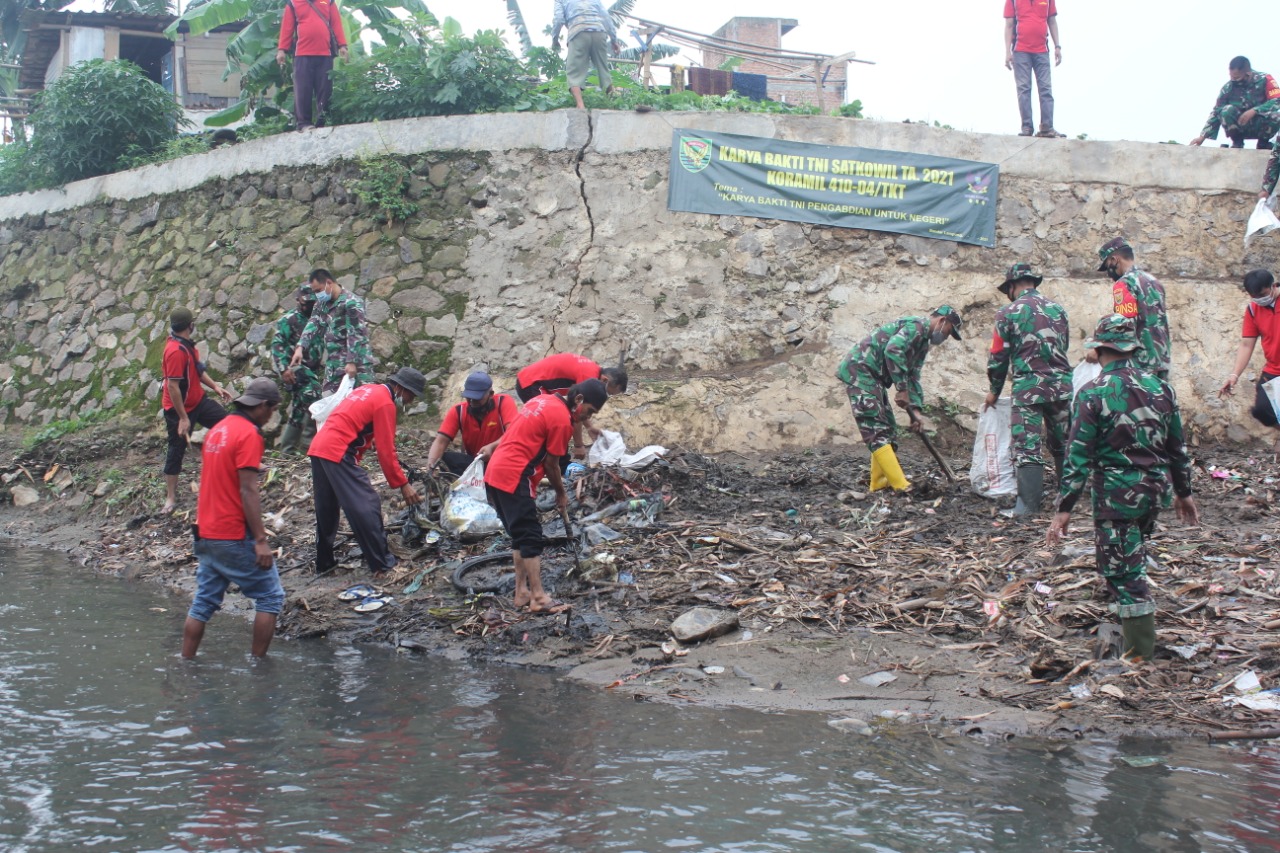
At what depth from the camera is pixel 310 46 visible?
1205 cm

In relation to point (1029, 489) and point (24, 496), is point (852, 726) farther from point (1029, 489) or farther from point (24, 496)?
point (24, 496)

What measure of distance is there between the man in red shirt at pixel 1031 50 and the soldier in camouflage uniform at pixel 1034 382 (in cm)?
415

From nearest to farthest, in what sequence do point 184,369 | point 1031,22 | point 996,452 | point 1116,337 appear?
1. point 1116,337
2. point 996,452
3. point 184,369
4. point 1031,22

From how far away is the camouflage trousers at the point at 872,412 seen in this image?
345 inches

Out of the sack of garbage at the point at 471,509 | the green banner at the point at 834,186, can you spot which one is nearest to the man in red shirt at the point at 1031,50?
the green banner at the point at 834,186

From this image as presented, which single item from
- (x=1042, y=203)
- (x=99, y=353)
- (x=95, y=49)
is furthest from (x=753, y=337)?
(x=95, y=49)

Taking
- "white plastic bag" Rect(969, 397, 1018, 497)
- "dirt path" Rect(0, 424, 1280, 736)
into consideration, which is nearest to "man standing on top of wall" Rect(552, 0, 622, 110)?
"dirt path" Rect(0, 424, 1280, 736)

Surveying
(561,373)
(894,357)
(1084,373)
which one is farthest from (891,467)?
(561,373)

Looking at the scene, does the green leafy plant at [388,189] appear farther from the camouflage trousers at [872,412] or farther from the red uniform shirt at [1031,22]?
the red uniform shirt at [1031,22]

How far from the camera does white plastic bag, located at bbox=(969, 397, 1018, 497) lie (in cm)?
841

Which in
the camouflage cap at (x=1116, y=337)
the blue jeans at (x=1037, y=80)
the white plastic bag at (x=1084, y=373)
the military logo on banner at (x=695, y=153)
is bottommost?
the white plastic bag at (x=1084, y=373)

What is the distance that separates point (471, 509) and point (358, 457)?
2.98ft

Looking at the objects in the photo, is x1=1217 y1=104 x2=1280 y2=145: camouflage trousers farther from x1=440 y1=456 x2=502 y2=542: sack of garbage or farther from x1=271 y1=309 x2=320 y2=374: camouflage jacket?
x1=271 y1=309 x2=320 y2=374: camouflage jacket

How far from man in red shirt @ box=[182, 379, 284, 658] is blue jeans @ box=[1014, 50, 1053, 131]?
877cm
